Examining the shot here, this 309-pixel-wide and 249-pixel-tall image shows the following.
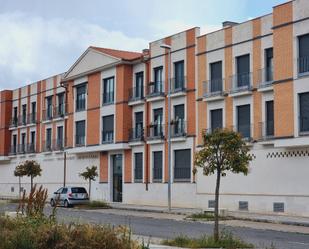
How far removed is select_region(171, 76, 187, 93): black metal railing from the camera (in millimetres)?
39938

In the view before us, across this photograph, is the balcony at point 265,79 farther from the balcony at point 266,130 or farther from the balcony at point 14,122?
the balcony at point 14,122

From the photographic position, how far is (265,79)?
110ft

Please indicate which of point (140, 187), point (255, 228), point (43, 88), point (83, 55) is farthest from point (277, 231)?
point (43, 88)

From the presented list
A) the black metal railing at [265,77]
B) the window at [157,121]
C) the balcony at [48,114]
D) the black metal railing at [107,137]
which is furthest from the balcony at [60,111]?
the black metal railing at [265,77]

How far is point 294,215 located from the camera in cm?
3025

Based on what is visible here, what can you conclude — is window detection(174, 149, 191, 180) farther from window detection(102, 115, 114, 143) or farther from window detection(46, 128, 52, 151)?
window detection(46, 128, 52, 151)

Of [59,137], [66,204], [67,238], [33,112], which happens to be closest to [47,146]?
[59,137]

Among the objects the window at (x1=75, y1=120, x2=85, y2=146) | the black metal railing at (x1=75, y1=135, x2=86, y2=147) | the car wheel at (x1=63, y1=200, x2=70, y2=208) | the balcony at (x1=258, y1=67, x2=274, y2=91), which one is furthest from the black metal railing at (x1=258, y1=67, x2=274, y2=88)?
the window at (x1=75, y1=120, x2=85, y2=146)

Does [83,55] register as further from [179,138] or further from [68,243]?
[68,243]

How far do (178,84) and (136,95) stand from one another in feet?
16.5

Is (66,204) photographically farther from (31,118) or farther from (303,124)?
(31,118)

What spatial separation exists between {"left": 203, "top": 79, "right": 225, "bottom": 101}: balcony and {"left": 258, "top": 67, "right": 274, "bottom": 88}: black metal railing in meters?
3.00

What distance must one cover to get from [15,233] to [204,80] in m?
27.9

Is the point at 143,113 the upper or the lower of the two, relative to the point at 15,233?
upper
